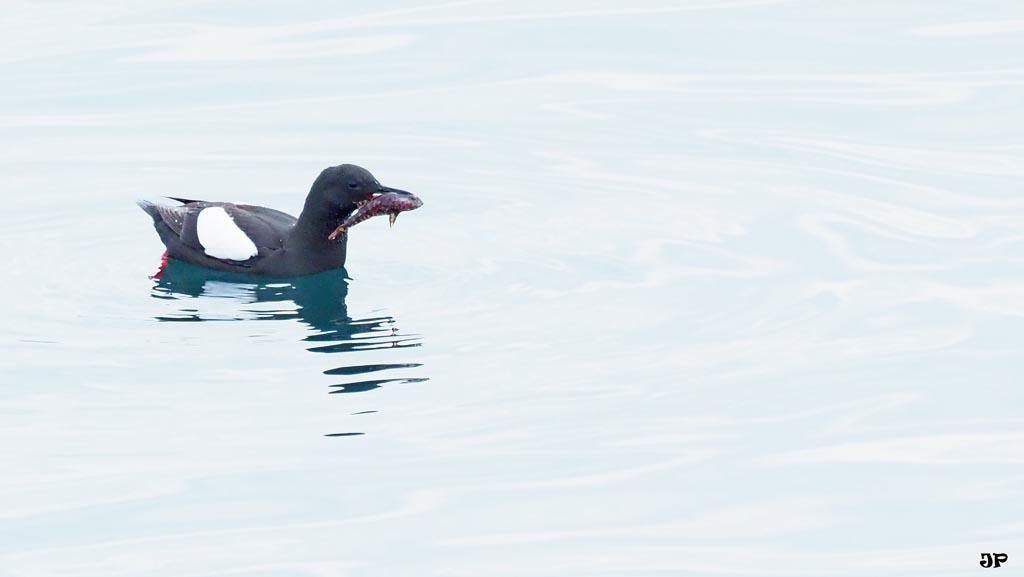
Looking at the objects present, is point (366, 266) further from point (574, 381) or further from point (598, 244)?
point (574, 381)

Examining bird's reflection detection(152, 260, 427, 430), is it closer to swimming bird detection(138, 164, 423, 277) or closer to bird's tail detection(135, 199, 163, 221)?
swimming bird detection(138, 164, 423, 277)

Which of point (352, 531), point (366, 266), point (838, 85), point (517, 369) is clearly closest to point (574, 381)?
point (517, 369)

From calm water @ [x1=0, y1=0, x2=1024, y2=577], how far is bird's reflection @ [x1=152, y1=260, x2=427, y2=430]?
0.14ft

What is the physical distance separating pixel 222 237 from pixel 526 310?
2.59 m

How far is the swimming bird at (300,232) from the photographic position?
45.2 feet

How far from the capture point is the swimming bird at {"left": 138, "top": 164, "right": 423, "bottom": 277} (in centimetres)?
1378

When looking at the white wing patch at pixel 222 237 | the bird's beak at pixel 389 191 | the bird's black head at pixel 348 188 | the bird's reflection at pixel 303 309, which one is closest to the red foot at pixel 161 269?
the bird's reflection at pixel 303 309

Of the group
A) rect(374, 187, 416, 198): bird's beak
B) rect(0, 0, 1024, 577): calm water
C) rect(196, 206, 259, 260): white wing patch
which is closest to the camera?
rect(0, 0, 1024, 577): calm water

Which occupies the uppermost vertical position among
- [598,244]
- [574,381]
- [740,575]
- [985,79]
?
[985,79]

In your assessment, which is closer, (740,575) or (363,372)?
(740,575)

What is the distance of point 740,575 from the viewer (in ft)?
28.9

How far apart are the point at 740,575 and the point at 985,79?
1103 centimetres

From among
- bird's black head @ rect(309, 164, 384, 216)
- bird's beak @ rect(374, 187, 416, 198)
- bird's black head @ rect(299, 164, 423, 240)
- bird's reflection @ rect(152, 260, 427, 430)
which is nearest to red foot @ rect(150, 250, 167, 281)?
bird's reflection @ rect(152, 260, 427, 430)

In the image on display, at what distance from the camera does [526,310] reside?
12.6 metres
